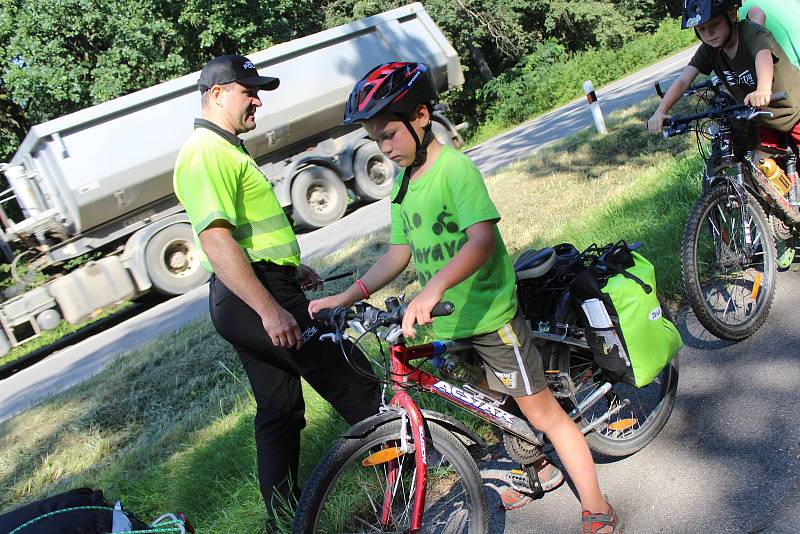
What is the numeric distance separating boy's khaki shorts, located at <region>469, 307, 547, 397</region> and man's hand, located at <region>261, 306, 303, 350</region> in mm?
785

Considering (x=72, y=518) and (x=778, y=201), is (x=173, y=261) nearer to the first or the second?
(x=778, y=201)

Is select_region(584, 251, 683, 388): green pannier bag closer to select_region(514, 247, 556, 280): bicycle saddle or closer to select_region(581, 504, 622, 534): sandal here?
select_region(514, 247, 556, 280): bicycle saddle

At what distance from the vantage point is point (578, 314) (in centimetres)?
333

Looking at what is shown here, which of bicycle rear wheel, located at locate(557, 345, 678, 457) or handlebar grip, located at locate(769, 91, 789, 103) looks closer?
bicycle rear wheel, located at locate(557, 345, 678, 457)

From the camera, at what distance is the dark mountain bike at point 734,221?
3.99m

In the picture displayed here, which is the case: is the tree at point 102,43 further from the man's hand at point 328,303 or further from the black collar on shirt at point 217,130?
the man's hand at point 328,303

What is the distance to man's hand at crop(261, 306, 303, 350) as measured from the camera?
121 inches

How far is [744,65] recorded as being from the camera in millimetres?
4203

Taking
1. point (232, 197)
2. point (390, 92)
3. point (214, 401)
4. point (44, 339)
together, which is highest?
point (390, 92)

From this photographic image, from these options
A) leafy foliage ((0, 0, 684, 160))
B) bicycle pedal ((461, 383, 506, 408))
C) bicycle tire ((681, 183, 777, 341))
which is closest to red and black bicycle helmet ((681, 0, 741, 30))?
bicycle tire ((681, 183, 777, 341))

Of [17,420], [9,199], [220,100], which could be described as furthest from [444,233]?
[9,199]

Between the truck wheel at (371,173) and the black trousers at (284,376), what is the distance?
11030 mm

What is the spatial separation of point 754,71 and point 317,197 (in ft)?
34.0

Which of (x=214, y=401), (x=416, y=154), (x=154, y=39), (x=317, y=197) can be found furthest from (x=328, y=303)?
(x=154, y=39)
